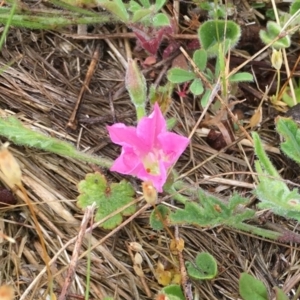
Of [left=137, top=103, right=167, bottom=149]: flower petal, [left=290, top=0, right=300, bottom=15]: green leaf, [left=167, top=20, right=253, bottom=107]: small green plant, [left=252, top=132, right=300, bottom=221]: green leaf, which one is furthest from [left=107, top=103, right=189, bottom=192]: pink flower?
[left=290, top=0, right=300, bottom=15]: green leaf

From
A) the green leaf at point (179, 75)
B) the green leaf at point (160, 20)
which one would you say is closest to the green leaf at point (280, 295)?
the green leaf at point (179, 75)

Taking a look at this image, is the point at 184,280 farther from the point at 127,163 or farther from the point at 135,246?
the point at 127,163

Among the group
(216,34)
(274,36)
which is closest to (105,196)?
(216,34)

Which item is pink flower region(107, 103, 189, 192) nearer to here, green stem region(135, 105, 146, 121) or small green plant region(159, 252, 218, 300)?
green stem region(135, 105, 146, 121)

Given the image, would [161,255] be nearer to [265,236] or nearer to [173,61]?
[265,236]

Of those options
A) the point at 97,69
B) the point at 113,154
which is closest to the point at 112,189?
the point at 113,154
